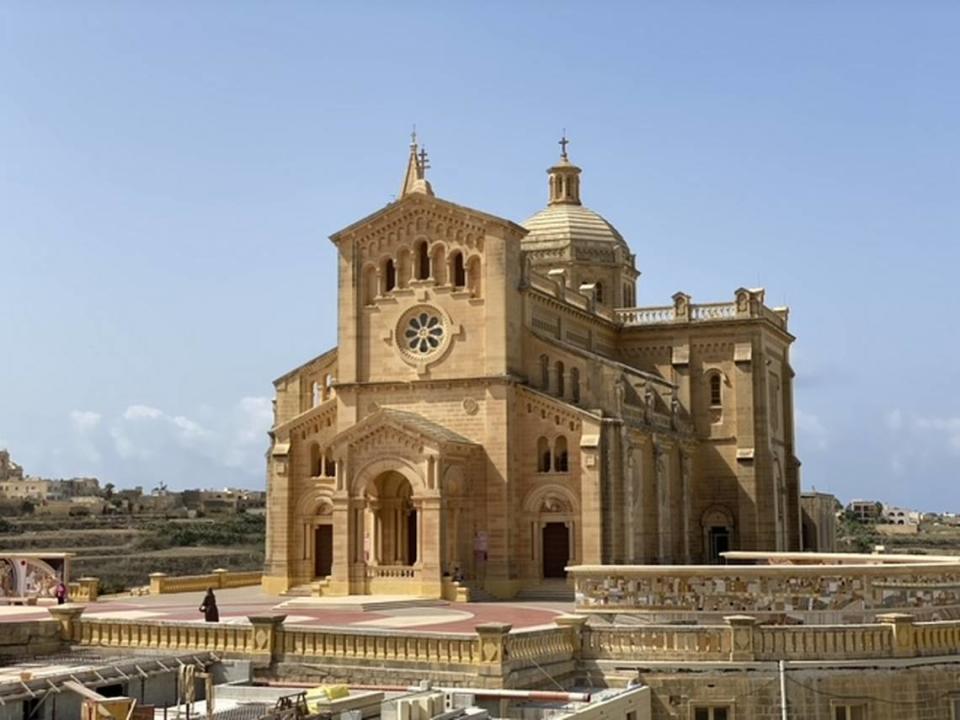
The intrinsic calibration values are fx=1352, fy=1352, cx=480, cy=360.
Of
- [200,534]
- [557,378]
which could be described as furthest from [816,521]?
[200,534]

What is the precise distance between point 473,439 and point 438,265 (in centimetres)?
705

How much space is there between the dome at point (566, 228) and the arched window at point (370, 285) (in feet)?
59.3

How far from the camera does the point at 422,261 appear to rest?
53.0 meters

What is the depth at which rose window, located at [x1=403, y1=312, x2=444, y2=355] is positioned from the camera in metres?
52.0

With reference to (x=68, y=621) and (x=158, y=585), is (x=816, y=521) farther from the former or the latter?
(x=68, y=621)

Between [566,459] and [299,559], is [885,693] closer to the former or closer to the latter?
[566,459]

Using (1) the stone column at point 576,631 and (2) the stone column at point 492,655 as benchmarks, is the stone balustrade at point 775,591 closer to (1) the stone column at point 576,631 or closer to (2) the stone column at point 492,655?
(1) the stone column at point 576,631

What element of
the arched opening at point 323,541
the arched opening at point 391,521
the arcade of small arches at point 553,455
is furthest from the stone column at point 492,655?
the arched opening at point 323,541

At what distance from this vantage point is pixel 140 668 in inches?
1089

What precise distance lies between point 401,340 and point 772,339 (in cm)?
2106

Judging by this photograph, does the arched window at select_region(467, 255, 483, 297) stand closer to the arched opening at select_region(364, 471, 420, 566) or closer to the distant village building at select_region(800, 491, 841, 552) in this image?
the arched opening at select_region(364, 471, 420, 566)

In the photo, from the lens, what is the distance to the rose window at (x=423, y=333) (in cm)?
5200

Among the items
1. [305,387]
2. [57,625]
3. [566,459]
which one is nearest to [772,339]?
[566,459]

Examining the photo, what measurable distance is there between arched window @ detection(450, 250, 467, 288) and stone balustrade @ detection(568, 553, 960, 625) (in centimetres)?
2092
